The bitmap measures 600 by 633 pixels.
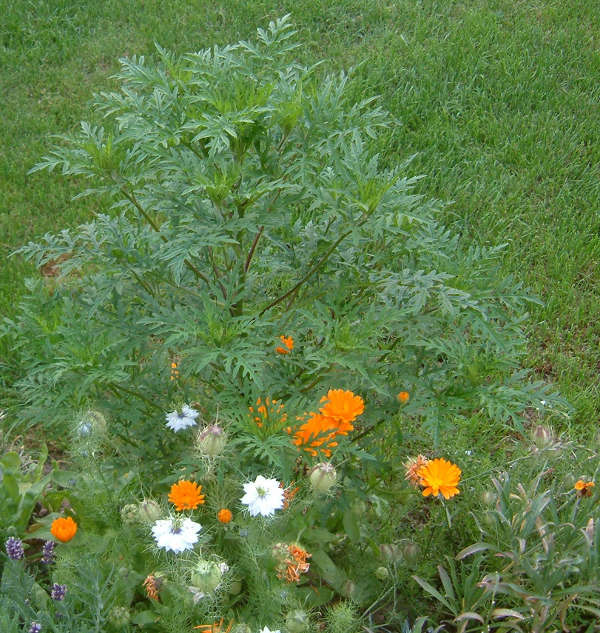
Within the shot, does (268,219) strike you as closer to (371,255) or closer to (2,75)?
(371,255)

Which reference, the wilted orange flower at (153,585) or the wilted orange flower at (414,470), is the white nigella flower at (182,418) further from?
the wilted orange flower at (414,470)

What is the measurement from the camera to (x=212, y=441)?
181cm

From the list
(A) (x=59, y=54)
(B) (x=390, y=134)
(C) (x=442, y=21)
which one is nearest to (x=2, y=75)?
(A) (x=59, y=54)

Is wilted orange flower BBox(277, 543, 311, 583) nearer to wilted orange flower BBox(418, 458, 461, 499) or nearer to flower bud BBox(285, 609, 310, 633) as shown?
flower bud BBox(285, 609, 310, 633)

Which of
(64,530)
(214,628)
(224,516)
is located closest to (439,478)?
(224,516)

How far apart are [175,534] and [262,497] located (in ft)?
0.69

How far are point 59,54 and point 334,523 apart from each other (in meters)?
3.92

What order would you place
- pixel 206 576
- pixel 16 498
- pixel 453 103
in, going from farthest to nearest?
pixel 453 103, pixel 16 498, pixel 206 576

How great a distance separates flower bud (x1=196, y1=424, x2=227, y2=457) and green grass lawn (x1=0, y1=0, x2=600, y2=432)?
Answer: 1825 mm

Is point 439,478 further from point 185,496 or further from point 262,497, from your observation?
point 185,496

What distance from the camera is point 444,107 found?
4.49m

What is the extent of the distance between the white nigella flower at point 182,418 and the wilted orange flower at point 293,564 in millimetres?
403

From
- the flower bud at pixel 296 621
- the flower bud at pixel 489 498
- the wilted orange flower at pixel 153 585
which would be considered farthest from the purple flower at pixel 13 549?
the flower bud at pixel 489 498

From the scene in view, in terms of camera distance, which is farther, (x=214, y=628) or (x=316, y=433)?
(x=316, y=433)
